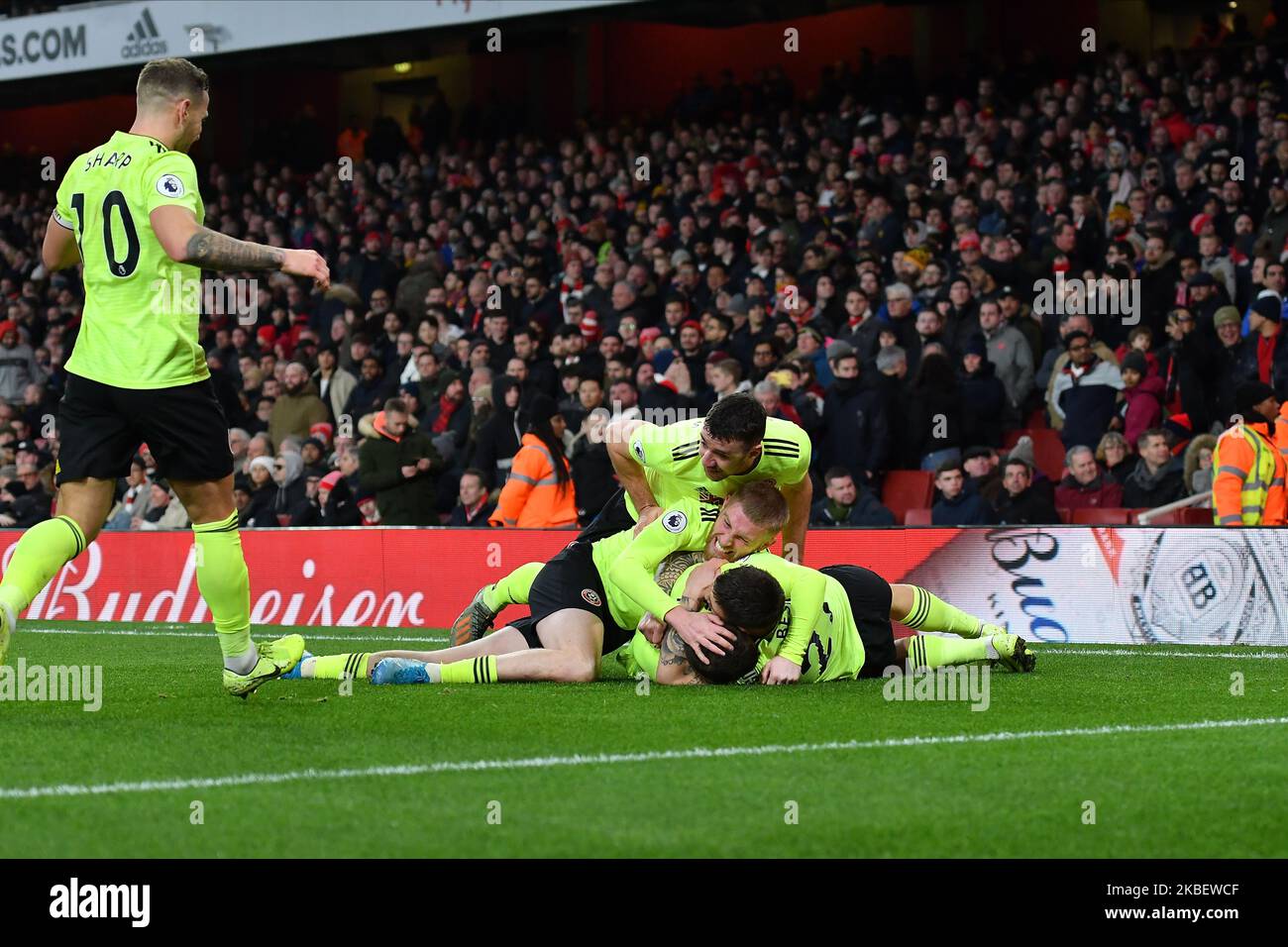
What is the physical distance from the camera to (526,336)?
54.6ft

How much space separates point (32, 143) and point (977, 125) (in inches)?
813

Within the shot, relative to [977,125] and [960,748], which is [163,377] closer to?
[960,748]

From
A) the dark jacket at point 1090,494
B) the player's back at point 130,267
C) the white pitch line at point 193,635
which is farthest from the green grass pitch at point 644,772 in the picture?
the dark jacket at point 1090,494

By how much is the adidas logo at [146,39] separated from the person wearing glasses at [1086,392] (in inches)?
487

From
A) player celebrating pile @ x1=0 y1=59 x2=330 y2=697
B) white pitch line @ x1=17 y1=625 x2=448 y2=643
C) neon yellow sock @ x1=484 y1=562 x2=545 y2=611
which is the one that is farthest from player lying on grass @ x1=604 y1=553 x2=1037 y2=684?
white pitch line @ x1=17 y1=625 x2=448 y2=643

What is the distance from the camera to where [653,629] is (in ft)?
26.7

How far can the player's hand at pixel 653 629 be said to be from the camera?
8.10 meters

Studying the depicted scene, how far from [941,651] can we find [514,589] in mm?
2281

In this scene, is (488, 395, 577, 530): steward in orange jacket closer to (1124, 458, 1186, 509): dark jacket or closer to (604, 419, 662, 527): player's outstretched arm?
(1124, 458, 1186, 509): dark jacket

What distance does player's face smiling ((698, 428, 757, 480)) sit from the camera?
7.63 metres

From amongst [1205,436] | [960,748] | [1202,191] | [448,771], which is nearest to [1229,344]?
[1205,436]

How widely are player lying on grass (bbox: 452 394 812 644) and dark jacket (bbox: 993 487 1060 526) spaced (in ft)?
14.0

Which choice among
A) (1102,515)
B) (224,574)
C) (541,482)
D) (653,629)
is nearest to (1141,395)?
(1102,515)

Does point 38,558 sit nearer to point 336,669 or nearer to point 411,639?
point 336,669
